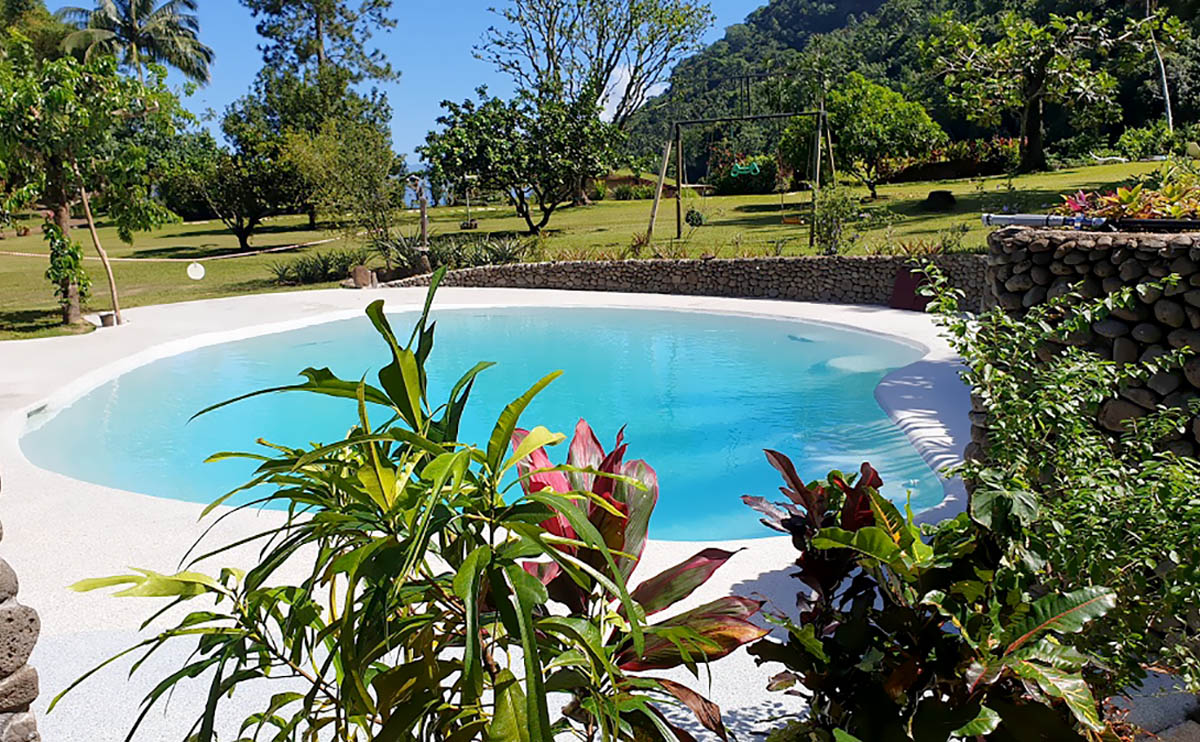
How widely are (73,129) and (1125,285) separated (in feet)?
36.0

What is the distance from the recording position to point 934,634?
1.65 metres

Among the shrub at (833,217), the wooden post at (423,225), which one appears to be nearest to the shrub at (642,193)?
the wooden post at (423,225)

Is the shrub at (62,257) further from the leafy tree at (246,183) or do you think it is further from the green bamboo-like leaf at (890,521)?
the green bamboo-like leaf at (890,521)

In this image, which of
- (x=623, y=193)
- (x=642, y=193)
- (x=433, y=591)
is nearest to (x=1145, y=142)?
(x=642, y=193)

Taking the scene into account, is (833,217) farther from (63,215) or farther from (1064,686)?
(1064,686)

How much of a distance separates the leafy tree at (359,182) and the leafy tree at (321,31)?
18.4 metres

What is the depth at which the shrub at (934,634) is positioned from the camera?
4.98 ft

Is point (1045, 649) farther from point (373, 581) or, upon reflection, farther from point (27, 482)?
point (27, 482)

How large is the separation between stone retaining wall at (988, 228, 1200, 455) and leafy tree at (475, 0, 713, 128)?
2693 centimetres

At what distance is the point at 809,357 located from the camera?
10609mm

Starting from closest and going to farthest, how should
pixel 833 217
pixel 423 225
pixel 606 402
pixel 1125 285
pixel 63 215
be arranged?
pixel 1125 285, pixel 606 402, pixel 63 215, pixel 833 217, pixel 423 225

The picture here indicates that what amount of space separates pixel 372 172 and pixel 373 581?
16664mm

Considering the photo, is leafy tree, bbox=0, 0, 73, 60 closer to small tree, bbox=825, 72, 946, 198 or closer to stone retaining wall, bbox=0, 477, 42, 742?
small tree, bbox=825, 72, 946, 198

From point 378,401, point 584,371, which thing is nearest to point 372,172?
point 584,371
